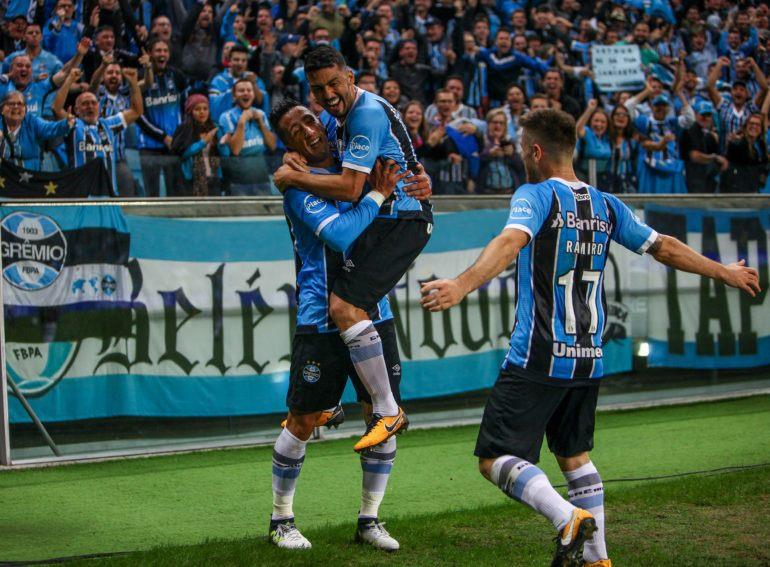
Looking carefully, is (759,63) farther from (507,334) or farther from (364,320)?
(364,320)

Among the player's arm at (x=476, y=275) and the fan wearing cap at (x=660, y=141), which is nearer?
the player's arm at (x=476, y=275)

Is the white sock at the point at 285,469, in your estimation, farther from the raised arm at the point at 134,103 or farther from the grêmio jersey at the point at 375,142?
the raised arm at the point at 134,103

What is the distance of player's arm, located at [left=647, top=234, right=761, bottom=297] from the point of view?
4766mm

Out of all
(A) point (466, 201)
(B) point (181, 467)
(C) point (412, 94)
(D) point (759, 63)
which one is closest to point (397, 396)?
(B) point (181, 467)

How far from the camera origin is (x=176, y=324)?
883cm

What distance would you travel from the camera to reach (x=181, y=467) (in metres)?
8.31

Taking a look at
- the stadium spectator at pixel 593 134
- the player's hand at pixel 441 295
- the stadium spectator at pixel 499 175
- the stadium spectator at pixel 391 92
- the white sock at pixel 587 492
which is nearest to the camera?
the player's hand at pixel 441 295

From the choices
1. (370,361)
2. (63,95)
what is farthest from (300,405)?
(63,95)

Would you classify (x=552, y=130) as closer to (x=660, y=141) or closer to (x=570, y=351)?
(x=570, y=351)

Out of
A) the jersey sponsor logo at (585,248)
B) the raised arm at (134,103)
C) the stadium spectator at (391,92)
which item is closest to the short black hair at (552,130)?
the jersey sponsor logo at (585,248)

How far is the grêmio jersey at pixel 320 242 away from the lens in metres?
5.24

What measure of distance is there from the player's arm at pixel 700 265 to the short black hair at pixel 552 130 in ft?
2.08

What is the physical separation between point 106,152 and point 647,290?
19.2 ft

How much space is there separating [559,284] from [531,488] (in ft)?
2.97
